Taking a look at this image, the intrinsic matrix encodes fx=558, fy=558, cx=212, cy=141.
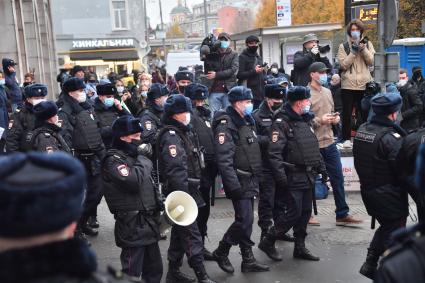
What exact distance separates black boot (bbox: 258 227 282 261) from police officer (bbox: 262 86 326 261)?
0.04 ft

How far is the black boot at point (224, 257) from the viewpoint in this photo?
651 centimetres

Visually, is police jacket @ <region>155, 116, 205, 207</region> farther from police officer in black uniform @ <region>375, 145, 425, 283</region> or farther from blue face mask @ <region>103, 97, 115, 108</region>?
police officer in black uniform @ <region>375, 145, 425, 283</region>

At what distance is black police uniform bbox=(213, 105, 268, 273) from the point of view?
20.6ft

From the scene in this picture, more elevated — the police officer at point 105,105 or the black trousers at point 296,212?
the police officer at point 105,105

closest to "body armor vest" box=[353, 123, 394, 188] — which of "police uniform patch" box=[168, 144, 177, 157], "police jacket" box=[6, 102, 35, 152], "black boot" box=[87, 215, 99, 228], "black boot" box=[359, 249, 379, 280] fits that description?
"black boot" box=[359, 249, 379, 280]

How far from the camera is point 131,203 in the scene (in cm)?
524

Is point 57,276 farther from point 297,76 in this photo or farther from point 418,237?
point 297,76

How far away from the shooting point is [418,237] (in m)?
2.28

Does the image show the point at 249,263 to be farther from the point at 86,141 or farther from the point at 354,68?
the point at 354,68

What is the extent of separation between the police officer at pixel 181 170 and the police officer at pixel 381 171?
175 cm

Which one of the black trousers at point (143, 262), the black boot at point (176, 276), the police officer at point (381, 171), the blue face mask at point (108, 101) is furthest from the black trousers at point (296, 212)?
the blue face mask at point (108, 101)

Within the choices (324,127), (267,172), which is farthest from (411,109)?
(267,172)

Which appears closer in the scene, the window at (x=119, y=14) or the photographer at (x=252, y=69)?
the photographer at (x=252, y=69)

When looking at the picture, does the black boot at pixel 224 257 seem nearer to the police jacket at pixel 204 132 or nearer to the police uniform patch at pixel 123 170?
the police jacket at pixel 204 132
